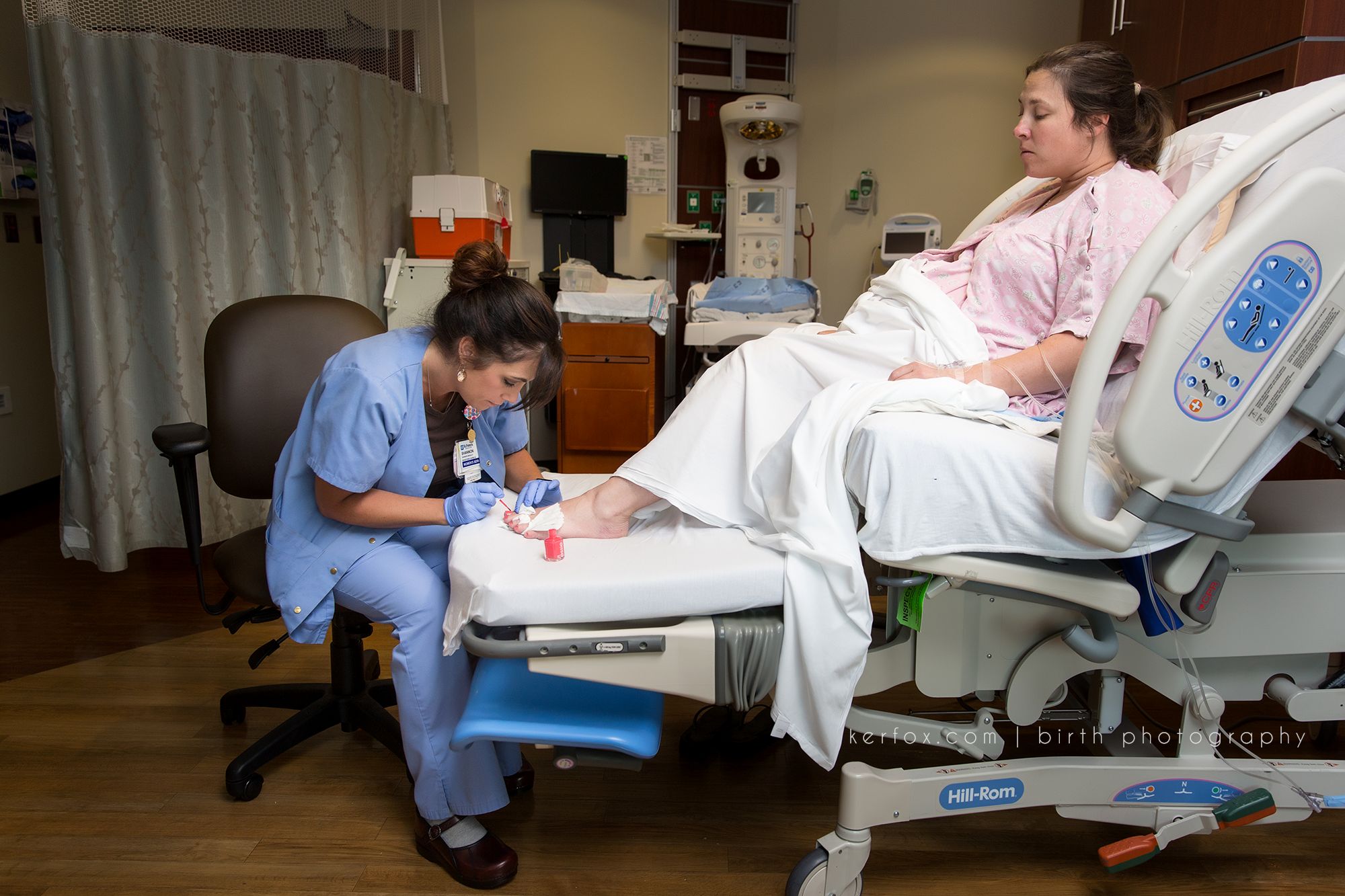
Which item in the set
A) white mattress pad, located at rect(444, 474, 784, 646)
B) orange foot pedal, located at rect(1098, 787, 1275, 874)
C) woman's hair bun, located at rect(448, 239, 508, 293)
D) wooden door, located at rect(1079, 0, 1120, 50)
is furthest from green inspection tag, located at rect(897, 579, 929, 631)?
wooden door, located at rect(1079, 0, 1120, 50)

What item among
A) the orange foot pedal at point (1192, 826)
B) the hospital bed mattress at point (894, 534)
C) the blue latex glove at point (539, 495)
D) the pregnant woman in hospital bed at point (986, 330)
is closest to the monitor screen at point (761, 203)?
the pregnant woman in hospital bed at point (986, 330)

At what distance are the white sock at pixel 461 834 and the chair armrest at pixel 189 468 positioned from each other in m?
0.61

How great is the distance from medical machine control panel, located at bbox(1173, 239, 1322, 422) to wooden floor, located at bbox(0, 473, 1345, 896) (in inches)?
33.1

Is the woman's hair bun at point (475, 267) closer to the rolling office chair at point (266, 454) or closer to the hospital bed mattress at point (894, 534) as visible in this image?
the hospital bed mattress at point (894, 534)

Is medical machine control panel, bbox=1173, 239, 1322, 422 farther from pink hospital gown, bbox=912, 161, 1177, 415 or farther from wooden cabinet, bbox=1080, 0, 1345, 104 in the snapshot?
wooden cabinet, bbox=1080, 0, 1345, 104

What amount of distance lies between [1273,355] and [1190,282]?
0.49 ft

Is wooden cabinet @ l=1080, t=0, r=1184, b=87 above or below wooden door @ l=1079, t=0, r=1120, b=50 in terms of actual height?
below

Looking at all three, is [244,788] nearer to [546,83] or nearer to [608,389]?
[608,389]

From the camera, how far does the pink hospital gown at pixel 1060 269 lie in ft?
4.53

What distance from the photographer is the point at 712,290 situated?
3471 mm

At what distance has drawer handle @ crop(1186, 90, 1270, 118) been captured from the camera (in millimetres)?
2451

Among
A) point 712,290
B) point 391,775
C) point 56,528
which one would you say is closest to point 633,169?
point 712,290

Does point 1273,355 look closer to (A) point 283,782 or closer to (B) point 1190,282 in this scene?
(B) point 1190,282

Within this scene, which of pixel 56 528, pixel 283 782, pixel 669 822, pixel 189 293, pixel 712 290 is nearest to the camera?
pixel 669 822
